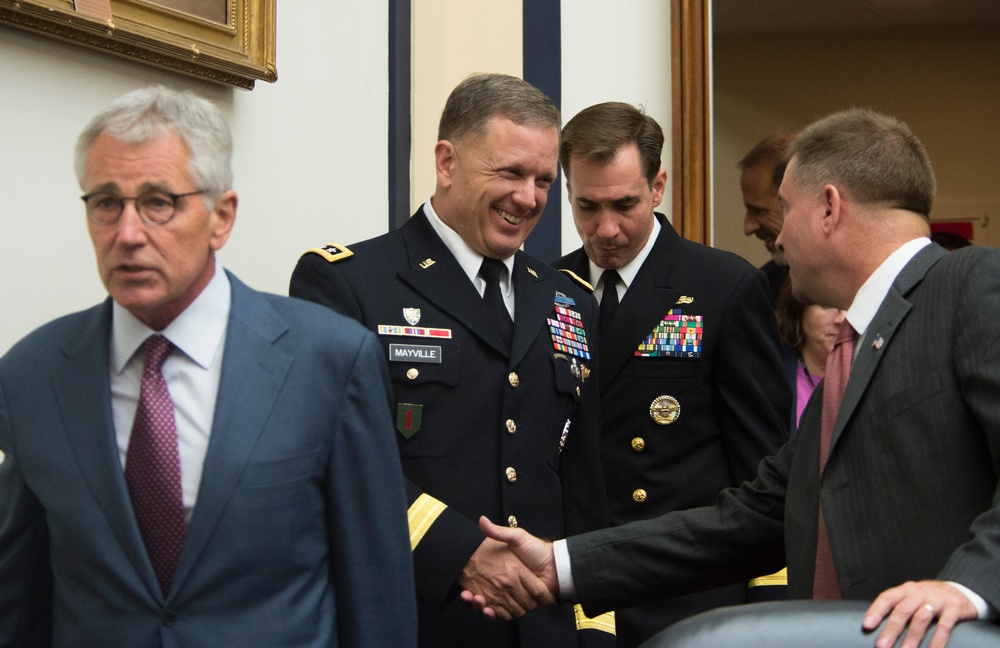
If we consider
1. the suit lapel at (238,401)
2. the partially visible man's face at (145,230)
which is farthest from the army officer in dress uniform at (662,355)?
the partially visible man's face at (145,230)

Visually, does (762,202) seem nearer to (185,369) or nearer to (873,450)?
(873,450)

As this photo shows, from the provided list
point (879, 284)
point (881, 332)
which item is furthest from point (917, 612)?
point (879, 284)

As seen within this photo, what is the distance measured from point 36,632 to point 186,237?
1.86 feet

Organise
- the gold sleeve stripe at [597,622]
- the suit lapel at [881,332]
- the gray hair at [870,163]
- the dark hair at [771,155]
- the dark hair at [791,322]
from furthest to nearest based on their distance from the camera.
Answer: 1. the dark hair at [771,155]
2. the dark hair at [791,322]
3. the gold sleeve stripe at [597,622]
4. the gray hair at [870,163]
5. the suit lapel at [881,332]

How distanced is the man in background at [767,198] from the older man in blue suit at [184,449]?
2.28m

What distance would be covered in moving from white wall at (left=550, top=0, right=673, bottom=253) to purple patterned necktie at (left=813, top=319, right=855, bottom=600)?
7.05 feet

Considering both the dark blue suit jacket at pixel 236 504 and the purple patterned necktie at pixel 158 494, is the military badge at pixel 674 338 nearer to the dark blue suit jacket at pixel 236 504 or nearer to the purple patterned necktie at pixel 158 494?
the dark blue suit jacket at pixel 236 504

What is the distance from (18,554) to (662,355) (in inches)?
62.2

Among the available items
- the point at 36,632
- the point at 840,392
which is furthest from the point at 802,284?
the point at 36,632

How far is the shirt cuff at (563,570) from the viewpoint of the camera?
2.39m

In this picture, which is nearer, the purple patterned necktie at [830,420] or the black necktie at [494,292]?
the purple patterned necktie at [830,420]

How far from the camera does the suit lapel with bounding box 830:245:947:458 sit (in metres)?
2.01

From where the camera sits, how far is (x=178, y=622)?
62.2 inches

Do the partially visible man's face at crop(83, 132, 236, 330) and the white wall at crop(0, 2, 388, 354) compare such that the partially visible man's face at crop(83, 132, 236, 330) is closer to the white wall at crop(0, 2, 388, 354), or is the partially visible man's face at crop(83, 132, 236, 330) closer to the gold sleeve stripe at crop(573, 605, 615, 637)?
the white wall at crop(0, 2, 388, 354)
